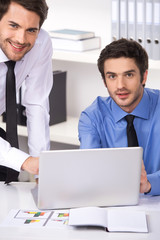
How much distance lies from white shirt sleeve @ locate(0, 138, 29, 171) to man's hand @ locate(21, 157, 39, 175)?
2cm

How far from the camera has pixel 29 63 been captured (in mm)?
2498

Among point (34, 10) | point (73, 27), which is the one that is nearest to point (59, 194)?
point (34, 10)

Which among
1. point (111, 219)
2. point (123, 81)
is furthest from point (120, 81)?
point (111, 219)

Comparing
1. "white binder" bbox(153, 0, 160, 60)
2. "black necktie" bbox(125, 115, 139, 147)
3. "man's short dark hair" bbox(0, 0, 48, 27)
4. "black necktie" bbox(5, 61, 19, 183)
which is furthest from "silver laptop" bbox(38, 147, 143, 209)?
"white binder" bbox(153, 0, 160, 60)

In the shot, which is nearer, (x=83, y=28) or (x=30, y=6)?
(x=30, y=6)

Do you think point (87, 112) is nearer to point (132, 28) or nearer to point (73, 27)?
point (132, 28)

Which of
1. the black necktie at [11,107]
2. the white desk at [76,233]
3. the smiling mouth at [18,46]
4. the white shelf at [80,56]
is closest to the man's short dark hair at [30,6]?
the smiling mouth at [18,46]

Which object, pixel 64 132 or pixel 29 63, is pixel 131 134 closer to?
pixel 29 63

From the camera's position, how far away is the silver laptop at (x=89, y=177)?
1853 millimetres

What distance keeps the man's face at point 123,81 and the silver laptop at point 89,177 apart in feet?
1.51

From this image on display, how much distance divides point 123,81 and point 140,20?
0.74m

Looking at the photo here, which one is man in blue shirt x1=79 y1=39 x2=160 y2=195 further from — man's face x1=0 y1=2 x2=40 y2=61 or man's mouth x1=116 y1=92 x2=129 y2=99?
man's face x1=0 y1=2 x2=40 y2=61

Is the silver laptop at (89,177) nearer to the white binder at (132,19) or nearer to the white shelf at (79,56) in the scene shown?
the white binder at (132,19)

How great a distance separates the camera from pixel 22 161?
217cm
